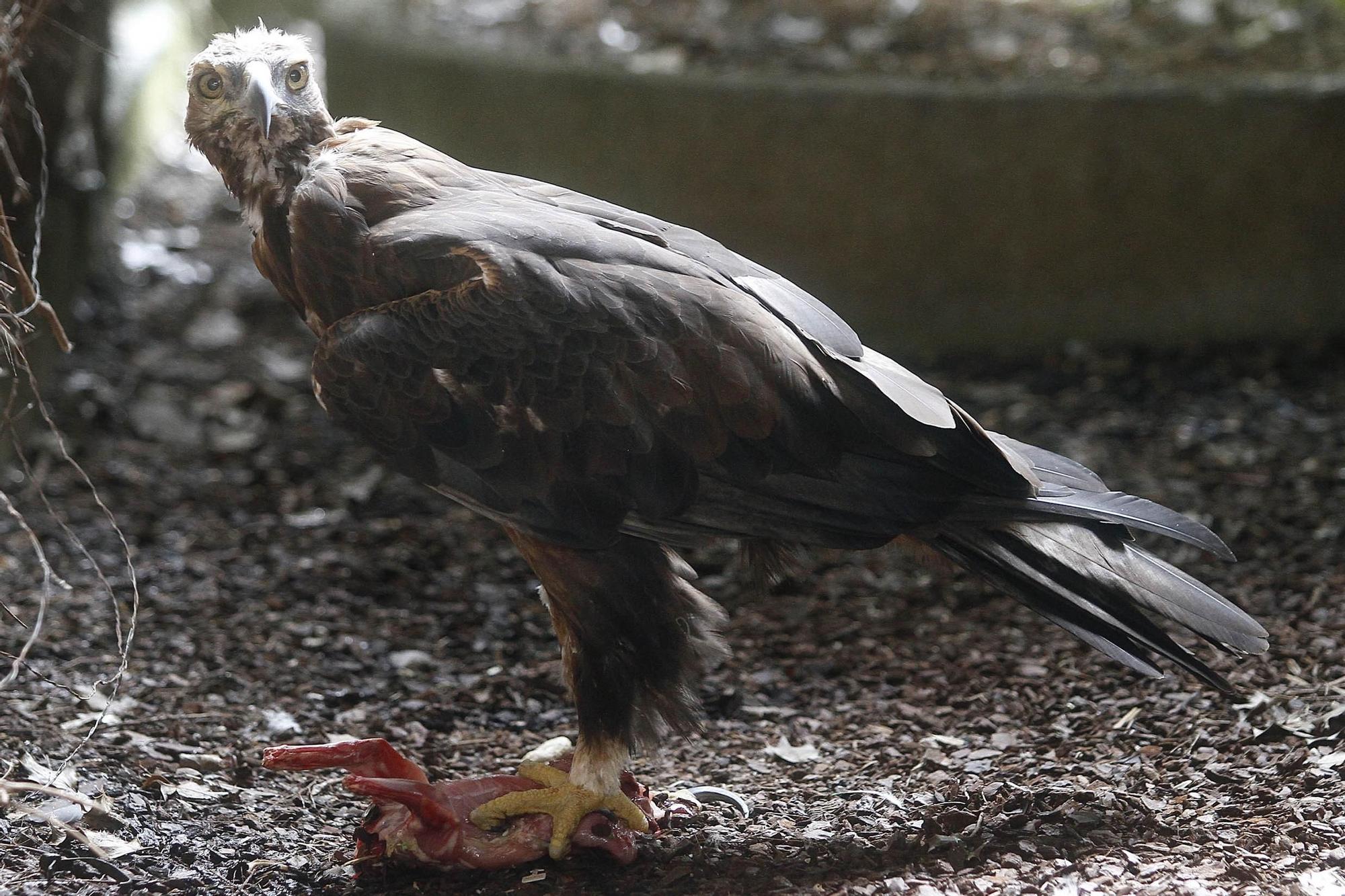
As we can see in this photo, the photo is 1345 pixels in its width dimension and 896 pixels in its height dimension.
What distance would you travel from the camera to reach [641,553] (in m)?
2.90

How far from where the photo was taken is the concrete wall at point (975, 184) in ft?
18.9

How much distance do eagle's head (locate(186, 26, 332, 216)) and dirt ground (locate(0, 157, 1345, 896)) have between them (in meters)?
1.13

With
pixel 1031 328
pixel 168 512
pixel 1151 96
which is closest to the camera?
pixel 168 512

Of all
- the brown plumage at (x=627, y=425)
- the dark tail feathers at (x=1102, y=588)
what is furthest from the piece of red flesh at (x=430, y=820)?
the dark tail feathers at (x=1102, y=588)

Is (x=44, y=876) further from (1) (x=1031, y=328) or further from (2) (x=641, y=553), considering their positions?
(1) (x=1031, y=328)

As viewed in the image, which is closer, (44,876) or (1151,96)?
(44,876)

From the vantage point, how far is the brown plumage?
277cm

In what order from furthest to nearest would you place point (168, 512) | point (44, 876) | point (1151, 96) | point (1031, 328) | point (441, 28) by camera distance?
point (441, 28), point (1031, 328), point (1151, 96), point (168, 512), point (44, 876)

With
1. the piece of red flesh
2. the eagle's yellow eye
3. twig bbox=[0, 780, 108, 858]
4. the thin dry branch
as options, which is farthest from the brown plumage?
twig bbox=[0, 780, 108, 858]

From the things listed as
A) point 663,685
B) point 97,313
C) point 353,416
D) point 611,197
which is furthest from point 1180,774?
point 97,313

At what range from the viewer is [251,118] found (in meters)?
2.96

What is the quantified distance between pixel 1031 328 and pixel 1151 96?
108 centimetres

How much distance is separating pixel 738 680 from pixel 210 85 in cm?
200

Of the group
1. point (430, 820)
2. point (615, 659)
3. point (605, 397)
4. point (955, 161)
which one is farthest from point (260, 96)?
point (955, 161)
